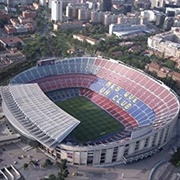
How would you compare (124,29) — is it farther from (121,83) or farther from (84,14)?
(121,83)

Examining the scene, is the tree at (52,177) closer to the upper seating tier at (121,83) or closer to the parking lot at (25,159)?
the parking lot at (25,159)

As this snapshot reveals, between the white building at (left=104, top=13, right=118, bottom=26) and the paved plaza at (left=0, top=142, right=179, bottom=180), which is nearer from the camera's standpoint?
the paved plaza at (left=0, top=142, right=179, bottom=180)

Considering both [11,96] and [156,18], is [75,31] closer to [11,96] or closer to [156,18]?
[156,18]

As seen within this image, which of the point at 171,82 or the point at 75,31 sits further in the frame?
the point at 75,31

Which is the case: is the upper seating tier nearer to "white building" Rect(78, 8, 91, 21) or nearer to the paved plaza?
the paved plaza

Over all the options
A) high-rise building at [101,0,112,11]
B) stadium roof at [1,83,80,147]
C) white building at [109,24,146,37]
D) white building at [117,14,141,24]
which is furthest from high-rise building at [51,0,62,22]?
stadium roof at [1,83,80,147]

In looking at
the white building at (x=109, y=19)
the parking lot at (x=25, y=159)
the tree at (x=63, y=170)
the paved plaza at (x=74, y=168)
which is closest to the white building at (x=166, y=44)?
the white building at (x=109, y=19)

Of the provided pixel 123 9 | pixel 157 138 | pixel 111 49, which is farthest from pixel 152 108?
pixel 123 9
